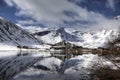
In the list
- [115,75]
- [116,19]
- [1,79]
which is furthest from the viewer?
[1,79]

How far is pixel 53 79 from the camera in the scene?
3662 cm

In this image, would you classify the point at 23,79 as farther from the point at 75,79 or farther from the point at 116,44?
the point at 116,44

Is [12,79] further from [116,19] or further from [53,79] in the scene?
[116,19]

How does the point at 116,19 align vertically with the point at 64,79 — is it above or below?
above

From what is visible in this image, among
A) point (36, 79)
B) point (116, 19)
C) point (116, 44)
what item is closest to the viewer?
point (116, 19)

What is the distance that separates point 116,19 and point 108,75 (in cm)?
1184

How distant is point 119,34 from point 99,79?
36.0 feet

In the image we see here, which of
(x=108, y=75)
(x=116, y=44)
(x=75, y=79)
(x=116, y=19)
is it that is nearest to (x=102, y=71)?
(x=108, y=75)

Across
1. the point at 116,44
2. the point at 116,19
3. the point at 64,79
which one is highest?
the point at 116,19

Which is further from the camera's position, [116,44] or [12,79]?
[12,79]

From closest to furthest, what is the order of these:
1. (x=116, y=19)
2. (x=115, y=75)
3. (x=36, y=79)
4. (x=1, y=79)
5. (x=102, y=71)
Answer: (x=116, y=19), (x=115, y=75), (x=102, y=71), (x=1, y=79), (x=36, y=79)

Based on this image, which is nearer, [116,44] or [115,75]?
[116,44]

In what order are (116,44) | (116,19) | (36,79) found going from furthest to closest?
1. (36,79)
2. (116,44)
3. (116,19)

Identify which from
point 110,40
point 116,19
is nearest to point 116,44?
point 110,40
